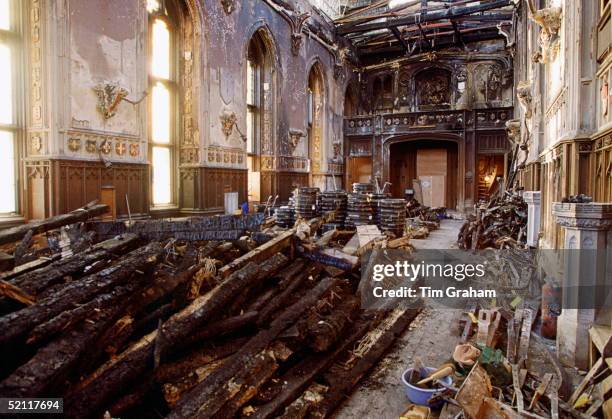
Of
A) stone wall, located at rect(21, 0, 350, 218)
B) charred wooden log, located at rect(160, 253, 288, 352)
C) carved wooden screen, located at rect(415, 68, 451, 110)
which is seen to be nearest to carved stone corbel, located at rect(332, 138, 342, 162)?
stone wall, located at rect(21, 0, 350, 218)

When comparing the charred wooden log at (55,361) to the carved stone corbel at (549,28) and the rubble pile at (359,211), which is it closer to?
the rubble pile at (359,211)

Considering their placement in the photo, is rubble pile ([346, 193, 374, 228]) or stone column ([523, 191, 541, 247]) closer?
stone column ([523, 191, 541, 247])

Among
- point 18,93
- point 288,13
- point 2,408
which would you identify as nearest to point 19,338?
point 2,408

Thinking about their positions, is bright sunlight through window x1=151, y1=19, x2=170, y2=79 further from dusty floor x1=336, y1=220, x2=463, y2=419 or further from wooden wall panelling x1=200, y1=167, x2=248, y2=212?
dusty floor x1=336, y1=220, x2=463, y2=419

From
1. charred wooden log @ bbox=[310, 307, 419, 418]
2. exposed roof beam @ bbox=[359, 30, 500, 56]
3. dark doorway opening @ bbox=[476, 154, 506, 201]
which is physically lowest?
charred wooden log @ bbox=[310, 307, 419, 418]

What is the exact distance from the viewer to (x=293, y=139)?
1655 centimetres

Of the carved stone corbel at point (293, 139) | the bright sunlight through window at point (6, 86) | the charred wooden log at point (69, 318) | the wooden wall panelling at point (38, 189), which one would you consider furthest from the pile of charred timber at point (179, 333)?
the carved stone corbel at point (293, 139)

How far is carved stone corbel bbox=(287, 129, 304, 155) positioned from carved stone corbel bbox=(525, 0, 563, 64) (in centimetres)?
1020

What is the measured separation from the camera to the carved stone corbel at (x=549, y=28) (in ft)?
20.4

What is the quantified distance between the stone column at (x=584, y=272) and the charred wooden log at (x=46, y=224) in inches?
241

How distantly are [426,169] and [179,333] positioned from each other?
20.3 meters

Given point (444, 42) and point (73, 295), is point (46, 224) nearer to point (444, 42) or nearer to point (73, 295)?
point (73, 295)

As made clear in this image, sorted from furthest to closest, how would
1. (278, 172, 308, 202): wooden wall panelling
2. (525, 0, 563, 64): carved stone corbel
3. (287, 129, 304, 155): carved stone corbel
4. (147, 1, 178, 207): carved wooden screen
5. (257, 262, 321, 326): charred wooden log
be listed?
(287, 129, 304, 155): carved stone corbel < (278, 172, 308, 202): wooden wall panelling < (147, 1, 178, 207): carved wooden screen < (525, 0, 563, 64): carved stone corbel < (257, 262, 321, 326): charred wooden log

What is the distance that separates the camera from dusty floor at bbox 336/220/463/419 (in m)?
3.52
